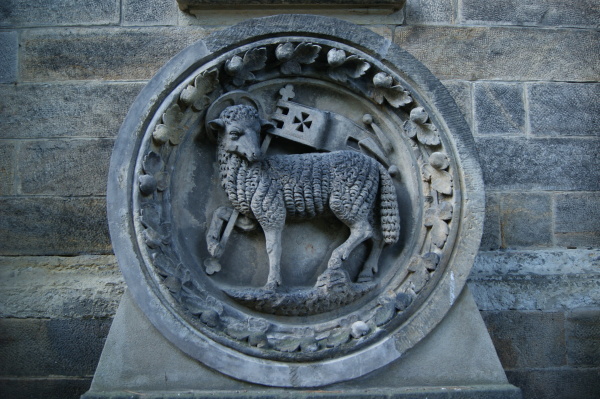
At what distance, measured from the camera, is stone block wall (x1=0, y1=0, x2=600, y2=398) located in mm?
3996

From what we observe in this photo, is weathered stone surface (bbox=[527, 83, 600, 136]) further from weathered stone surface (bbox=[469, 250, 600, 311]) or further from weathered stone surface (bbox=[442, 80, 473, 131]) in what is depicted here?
weathered stone surface (bbox=[469, 250, 600, 311])

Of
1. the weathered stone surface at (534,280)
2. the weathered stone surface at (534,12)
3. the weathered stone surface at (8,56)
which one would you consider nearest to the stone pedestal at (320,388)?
the weathered stone surface at (534,280)

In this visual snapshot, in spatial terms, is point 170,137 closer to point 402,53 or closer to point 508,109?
point 402,53

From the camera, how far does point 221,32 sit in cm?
375

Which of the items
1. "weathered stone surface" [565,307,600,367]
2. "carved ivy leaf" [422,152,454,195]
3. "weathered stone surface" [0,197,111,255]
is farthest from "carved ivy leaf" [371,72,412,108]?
"weathered stone surface" [0,197,111,255]

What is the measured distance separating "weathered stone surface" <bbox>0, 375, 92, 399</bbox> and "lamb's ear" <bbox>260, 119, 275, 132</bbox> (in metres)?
1.75

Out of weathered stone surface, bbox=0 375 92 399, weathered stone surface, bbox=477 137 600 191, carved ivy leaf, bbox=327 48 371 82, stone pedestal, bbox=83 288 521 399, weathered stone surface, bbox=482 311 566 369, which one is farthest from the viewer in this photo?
weathered stone surface, bbox=477 137 600 191

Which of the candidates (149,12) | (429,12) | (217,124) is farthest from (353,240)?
(149,12)

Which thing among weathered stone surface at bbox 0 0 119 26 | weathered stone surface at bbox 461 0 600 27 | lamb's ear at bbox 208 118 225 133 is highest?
weathered stone surface at bbox 461 0 600 27

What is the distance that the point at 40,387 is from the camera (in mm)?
3900

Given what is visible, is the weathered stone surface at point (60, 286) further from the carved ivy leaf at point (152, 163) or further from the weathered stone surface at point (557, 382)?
the weathered stone surface at point (557, 382)

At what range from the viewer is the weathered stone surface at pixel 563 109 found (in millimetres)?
4305

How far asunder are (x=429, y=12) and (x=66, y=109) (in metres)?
2.38

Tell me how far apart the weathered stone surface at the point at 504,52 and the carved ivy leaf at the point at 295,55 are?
761mm
